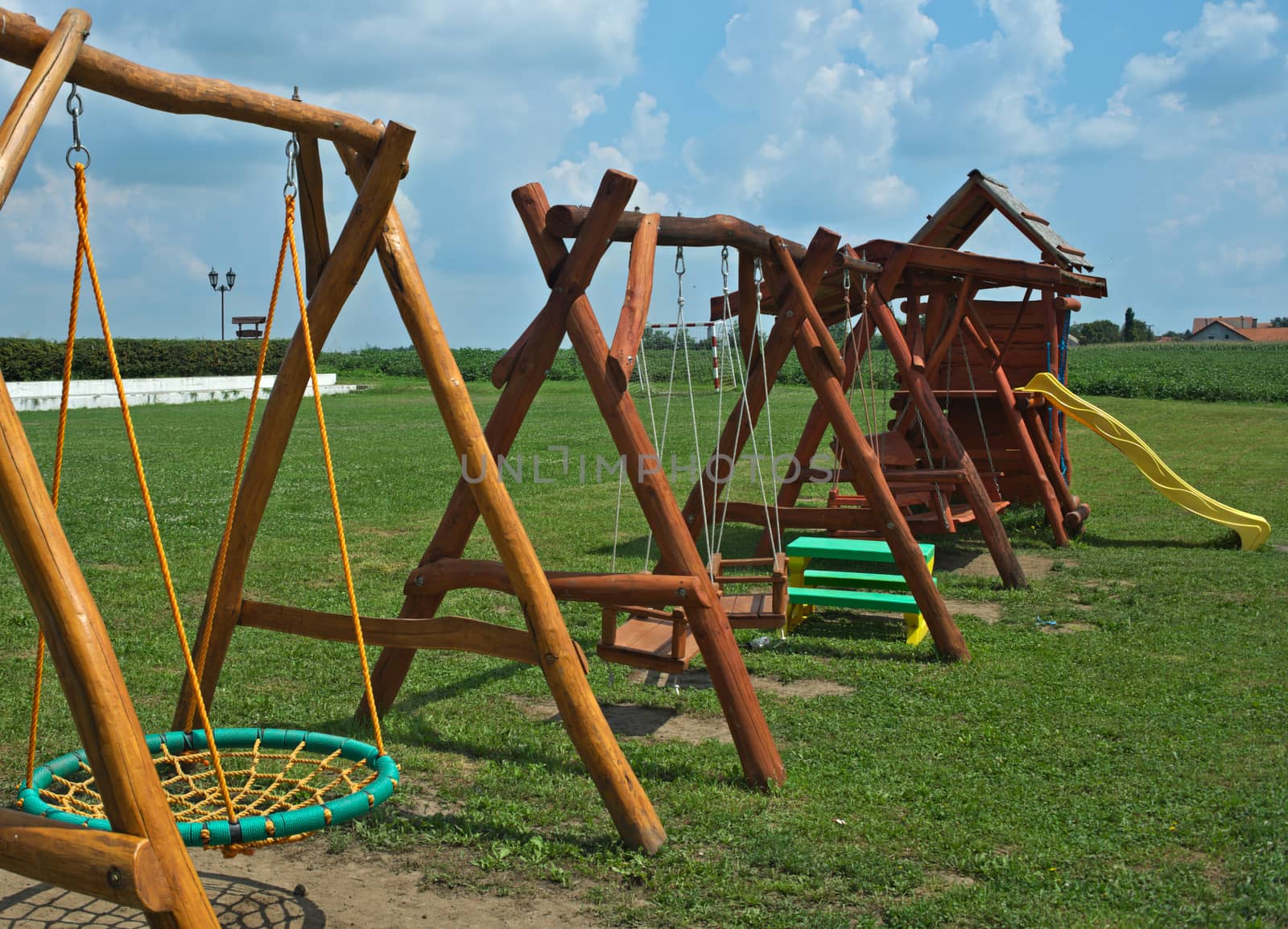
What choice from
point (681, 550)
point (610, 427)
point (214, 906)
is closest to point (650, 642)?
point (681, 550)

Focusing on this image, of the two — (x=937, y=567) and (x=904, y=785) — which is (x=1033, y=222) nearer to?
(x=937, y=567)

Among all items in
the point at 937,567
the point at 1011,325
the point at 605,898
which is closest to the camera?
the point at 605,898

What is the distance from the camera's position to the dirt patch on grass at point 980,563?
10102 millimetres

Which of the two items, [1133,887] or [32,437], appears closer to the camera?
[1133,887]

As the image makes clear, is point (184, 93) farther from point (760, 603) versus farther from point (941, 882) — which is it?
point (760, 603)

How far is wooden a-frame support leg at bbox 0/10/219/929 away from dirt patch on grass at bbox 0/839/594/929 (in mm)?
1113

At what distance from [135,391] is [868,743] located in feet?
116

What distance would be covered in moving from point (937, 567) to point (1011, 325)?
13.5ft

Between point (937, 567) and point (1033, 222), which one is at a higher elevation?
point (1033, 222)

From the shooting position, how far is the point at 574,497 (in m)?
14.3

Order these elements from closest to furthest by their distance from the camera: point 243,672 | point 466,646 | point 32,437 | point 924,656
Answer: point 466,646 → point 243,672 → point 924,656 → point 32,437

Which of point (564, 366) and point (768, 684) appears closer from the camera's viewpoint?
point (768, 684)

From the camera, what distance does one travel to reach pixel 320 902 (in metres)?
3.76

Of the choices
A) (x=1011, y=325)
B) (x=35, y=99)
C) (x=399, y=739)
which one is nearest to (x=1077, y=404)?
(x=1011, y=325)
